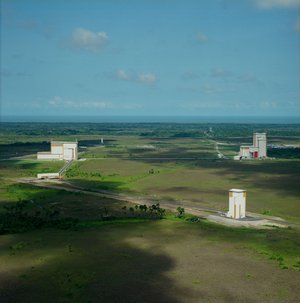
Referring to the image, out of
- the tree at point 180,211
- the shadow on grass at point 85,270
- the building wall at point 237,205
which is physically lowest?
the tree at point 180,211

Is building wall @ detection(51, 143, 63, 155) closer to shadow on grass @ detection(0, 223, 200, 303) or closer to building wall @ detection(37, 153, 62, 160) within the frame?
building wall @ detection(37, 153, 62, 160)

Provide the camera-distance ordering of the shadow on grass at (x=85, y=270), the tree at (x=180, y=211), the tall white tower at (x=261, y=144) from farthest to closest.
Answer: the tall white tower at (x=261, y=144), the tree at (x=180, y=211), the shadow on grass at (x=85, y=270)

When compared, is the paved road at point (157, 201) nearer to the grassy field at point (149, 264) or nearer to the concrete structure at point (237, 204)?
the concrete structure at point (237, 204)

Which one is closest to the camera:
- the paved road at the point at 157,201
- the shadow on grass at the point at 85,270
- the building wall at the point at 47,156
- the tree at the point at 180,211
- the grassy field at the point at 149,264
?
the shadow on grass at the point at 85,270

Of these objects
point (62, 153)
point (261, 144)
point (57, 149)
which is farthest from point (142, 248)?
point (261, 144)

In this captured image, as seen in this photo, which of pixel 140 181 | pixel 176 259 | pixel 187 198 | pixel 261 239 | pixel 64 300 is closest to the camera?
pixel 64 300

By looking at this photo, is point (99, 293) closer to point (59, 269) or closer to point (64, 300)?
point (64, 300)

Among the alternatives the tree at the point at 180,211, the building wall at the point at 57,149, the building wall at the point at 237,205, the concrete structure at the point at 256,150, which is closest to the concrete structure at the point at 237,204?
the building wall at the point at 237,205

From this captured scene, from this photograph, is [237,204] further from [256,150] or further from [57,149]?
[57,149]

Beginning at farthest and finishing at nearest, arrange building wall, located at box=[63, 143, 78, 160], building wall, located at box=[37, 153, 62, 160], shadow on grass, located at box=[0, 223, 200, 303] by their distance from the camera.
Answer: building wall, located at box=[63, 143, 78, 160] < building wall, located at box=[37, 153, 62, 160] < shadow on grass, located at box=[0, 223, 200, 303]

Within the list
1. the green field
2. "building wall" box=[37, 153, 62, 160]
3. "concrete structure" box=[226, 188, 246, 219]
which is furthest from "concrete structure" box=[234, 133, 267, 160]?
"concrete structure" box=[226, 188, 246, 219]

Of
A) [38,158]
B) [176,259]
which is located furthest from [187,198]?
[38,158]
